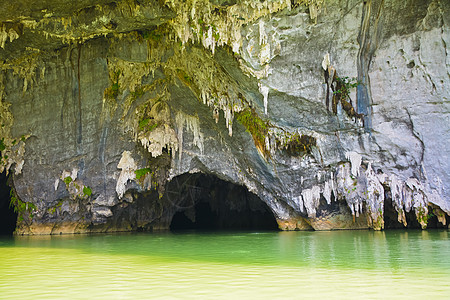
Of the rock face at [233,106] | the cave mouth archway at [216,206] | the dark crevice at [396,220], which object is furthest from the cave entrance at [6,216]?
the dark crevice at [396,220]

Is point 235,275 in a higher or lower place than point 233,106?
lower

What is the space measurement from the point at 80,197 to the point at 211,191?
8.38m

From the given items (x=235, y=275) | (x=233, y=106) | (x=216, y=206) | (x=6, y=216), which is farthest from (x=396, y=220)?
(x=6, y=216)

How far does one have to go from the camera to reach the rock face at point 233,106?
13859 mm

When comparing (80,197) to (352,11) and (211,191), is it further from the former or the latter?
(352,11)

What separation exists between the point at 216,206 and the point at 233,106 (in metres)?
11.3

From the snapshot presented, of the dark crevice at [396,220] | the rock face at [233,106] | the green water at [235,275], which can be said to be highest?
the rock face at [233,106]

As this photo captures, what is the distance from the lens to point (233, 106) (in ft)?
51.8

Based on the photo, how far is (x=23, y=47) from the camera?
1574 centimetres

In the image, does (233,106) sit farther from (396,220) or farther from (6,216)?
(6,216)

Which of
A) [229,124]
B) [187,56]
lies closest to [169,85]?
[187,56]

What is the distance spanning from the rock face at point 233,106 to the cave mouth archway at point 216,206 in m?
3.84

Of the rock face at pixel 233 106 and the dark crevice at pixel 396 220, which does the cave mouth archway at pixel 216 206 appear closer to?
the rock face at pixel 233 106

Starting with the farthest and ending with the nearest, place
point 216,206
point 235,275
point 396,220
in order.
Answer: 1. point 216,206
2. point 396,220
3. point 235,275
